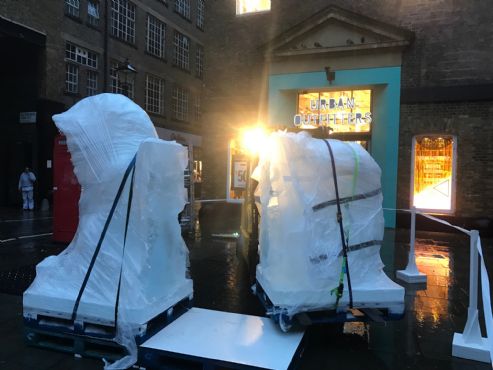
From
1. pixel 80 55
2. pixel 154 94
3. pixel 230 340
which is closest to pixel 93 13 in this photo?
pixel 80 55

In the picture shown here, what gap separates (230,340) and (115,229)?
→ 1434 millimetres

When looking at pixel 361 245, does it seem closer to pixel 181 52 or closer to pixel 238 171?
pixel 238 171

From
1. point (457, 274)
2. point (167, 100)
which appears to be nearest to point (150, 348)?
point (457, 274)

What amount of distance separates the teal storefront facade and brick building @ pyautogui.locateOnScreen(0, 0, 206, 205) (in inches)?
227

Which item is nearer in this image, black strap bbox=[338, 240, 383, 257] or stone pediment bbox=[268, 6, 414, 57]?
black strap bbox=[338, 240, 383, 257]

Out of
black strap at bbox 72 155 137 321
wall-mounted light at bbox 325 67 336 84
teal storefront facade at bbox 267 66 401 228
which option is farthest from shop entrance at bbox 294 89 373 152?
black strap at bbox 72 155 137 321

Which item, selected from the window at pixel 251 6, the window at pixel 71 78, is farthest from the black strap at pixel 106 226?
the window at pixel 71 78

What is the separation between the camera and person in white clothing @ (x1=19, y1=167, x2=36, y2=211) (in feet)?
55.1

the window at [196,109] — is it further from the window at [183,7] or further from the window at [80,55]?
the window at [80,55]

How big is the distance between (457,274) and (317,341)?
3.98 metres

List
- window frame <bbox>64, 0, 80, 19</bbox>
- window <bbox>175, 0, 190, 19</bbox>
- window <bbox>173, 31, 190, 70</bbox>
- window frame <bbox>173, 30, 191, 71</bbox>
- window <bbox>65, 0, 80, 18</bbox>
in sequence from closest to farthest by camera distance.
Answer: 1. window frame <bbox>64, 0, 80, 19</bbox>
2. window <bbox>65, 0, 80, 18</bbox>
3. window <bbox>175, 0, 190, 19</bbox>
4. window frame <bbox>173, 30, 191, 71</bbox>
5. window <bbox>173, 31, 190, 70</bbox>

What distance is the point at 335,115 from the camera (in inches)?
497

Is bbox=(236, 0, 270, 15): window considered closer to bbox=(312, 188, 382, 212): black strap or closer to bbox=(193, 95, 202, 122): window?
bbox=(312, 188, 382, 212): black strap

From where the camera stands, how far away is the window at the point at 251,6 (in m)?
13.4
